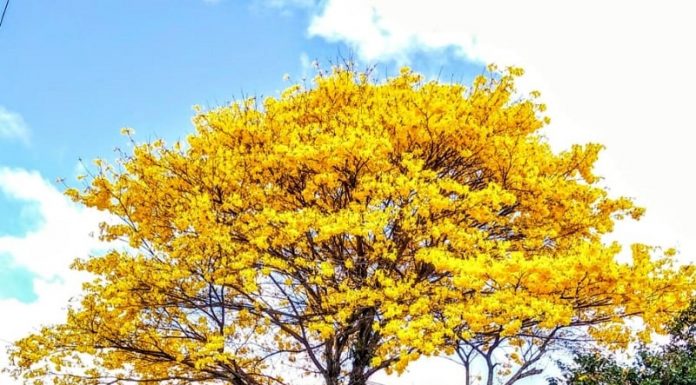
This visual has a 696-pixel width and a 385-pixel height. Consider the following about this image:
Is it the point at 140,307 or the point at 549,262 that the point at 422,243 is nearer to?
the point at 549,262

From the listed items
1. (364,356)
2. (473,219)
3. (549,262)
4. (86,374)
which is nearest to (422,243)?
(473,219)

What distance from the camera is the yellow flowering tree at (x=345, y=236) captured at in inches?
330

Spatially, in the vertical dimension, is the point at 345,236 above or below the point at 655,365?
above

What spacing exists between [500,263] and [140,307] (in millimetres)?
5533

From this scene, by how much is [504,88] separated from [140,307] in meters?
7.02

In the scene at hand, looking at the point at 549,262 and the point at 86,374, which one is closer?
the point at 549,262

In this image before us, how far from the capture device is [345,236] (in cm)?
1060

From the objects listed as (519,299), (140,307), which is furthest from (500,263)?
(140,307)

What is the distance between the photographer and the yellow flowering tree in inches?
330

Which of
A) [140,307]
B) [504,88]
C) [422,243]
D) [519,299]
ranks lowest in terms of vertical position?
[519,299]

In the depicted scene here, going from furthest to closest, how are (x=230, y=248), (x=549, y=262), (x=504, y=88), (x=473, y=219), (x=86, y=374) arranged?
(x=504, y=88), (x=86, y=374), (x=473, y=219), (x=230, y=248), (x=549, y=262)

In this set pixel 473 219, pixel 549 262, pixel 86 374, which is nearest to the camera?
pixel 549 262

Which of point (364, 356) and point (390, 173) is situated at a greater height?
point (390, 173)

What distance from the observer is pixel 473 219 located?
9391mm
